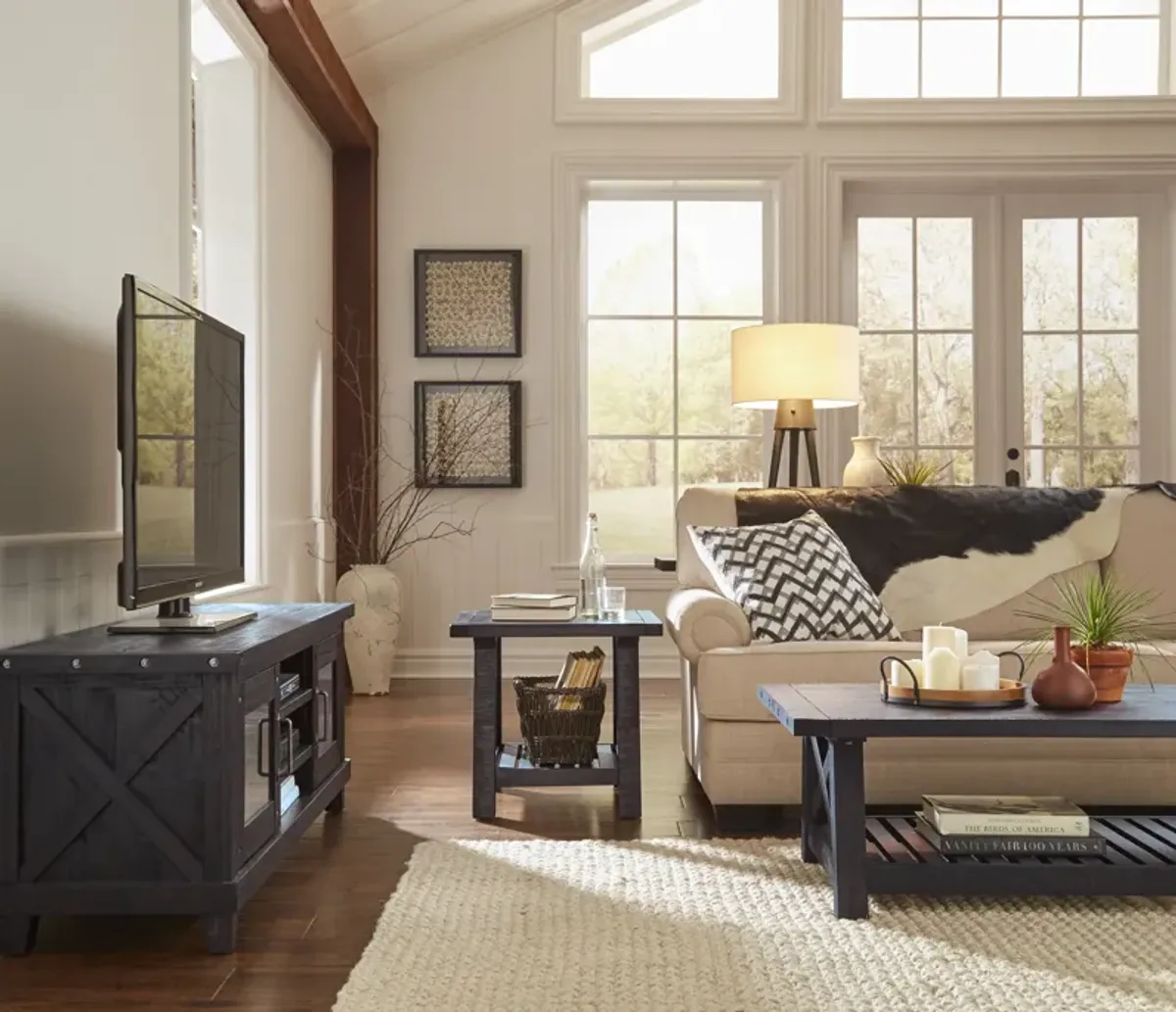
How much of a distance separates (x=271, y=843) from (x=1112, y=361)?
196 inches

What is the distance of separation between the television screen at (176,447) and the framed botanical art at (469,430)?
2685 mm

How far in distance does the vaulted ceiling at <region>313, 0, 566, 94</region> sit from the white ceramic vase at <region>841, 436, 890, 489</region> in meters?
2.66

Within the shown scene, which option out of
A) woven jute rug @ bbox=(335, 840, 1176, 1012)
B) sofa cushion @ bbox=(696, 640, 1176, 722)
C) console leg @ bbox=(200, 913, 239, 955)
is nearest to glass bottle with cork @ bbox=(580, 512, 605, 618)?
sofa cushion @ bbox=(696, 640, 1176, 722)

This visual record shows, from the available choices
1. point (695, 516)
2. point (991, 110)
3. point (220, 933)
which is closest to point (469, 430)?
point (695, 516)

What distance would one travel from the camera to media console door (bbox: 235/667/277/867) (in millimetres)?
2369

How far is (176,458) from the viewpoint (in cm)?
273

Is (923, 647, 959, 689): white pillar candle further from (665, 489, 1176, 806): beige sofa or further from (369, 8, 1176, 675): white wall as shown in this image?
(369, 8, 1176, 675): white wall

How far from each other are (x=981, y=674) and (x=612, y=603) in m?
1.12

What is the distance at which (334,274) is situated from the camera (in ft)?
19.5

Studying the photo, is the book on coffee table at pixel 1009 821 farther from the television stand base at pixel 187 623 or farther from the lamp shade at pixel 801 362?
the lamp shade at pixel 801 362

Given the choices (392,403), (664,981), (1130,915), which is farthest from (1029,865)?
(392,403)

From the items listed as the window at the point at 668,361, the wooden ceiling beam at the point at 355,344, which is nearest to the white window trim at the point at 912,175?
the window at the point at 668,361

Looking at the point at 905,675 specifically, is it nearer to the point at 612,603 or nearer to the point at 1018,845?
the point at 1018,845

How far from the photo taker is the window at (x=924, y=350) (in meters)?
6.19
